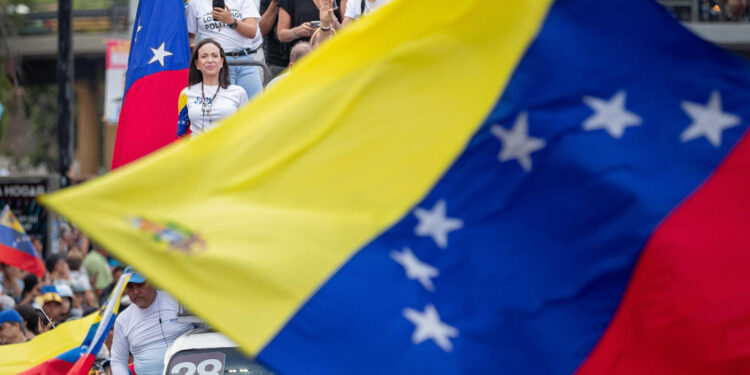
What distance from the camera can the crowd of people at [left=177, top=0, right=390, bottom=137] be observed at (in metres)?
9.71

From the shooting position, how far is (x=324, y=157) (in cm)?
472

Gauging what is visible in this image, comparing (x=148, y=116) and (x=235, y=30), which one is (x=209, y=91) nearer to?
(x=235, y=30)

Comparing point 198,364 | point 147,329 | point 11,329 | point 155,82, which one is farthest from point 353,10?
point 11,329

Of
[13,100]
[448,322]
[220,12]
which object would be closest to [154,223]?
[448,322]

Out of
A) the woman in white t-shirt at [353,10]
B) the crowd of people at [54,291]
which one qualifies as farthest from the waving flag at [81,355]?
the woman in white t-shirt at [353,10]

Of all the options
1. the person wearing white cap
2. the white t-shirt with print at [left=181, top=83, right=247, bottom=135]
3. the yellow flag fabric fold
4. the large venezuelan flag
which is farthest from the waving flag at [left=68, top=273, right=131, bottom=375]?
the large venezuelan flag

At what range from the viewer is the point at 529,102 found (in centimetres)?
475

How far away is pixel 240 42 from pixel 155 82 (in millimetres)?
840

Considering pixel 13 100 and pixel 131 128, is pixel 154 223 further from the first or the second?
pixel 13 100

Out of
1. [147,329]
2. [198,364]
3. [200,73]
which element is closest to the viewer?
[198,364]

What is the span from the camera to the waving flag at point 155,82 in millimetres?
11000

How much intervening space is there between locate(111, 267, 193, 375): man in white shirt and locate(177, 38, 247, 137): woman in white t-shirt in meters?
1.23

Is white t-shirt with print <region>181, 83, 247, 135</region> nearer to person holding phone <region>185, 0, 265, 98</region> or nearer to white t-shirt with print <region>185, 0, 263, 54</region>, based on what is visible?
person holding phone <region>185, 0, 265, 98</region>

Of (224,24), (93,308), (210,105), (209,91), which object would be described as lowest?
(93,308)
